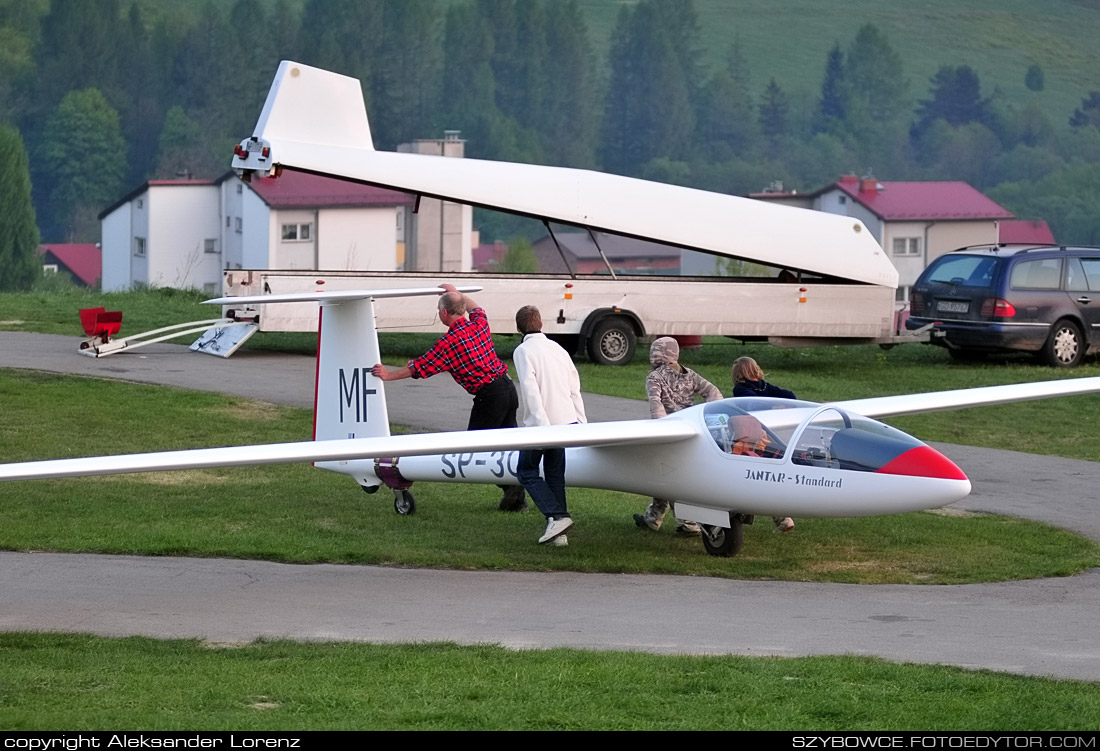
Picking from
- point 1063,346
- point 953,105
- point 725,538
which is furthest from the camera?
point 953,105

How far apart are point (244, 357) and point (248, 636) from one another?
45.0ft

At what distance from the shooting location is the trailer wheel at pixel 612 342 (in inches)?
863

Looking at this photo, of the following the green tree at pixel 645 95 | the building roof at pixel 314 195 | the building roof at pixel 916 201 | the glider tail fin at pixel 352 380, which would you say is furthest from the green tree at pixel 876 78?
the glider tail fin at pixel 352 380

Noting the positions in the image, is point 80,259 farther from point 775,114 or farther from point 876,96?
point 876,96

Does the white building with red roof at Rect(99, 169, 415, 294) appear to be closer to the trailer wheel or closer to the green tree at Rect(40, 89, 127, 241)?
the green tree at Rect(40, 89, 127, 241)

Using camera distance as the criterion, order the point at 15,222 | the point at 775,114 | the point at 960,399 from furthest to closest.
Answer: the point at 775,114, the point at 15,222, the point at 960,399

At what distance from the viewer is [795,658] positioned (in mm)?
7801

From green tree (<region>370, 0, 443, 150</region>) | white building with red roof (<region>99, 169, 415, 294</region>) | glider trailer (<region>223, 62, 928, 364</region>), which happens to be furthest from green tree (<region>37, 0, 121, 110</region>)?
glider trailer (<region>223, 62, 928, 364</region>)

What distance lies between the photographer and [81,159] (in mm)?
136500

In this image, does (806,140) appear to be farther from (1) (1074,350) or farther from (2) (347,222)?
(1) (1074,350)

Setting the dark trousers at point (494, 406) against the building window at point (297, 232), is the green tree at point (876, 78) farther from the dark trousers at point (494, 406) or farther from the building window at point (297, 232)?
the dark trousers at point (494, 406)

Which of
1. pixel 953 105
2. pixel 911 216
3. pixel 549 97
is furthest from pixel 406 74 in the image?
pixel 953 105

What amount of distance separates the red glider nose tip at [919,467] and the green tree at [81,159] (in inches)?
5236

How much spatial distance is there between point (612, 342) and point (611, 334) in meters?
0.12
